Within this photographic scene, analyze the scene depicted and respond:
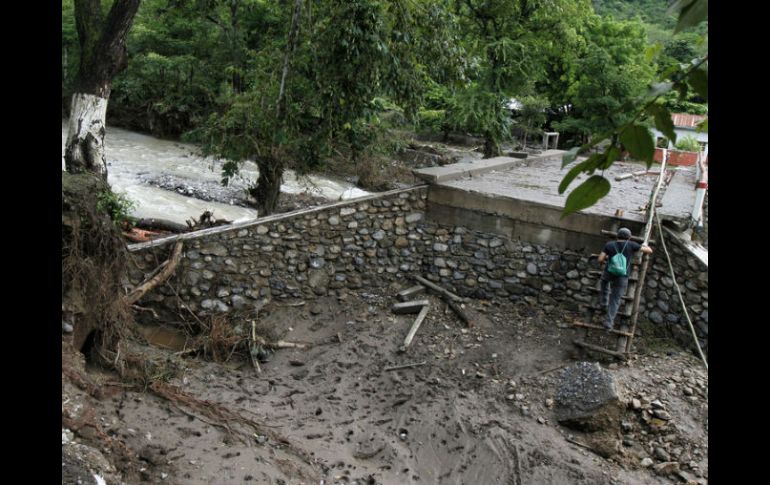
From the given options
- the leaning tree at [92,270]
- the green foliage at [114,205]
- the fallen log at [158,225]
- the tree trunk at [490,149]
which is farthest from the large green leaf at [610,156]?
the tree trunk at [490,149]

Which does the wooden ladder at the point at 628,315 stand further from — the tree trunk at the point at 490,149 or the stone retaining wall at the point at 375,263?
the tree trunk at the point at 490,149

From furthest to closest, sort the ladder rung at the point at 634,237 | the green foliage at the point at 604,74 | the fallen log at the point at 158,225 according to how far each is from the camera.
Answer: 1. the green foliage at the point at 604,74
2. the fallen log at the point at 158,225
3. the ladder rung at the point at 634,237

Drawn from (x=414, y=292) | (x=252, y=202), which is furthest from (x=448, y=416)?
(x=252, y=202)

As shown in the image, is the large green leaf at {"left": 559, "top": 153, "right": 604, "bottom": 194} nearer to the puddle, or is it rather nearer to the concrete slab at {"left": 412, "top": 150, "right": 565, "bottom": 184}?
the puddle

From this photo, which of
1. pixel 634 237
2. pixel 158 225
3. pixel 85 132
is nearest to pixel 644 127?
pixel 634 237

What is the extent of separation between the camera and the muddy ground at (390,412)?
16.6ft

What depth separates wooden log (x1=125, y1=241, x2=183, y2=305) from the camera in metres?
6.87

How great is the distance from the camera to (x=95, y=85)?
7.93 meters

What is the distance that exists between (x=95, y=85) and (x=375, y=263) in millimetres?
4493

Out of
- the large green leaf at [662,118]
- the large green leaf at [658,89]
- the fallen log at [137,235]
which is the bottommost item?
the fallen log at [137,235]

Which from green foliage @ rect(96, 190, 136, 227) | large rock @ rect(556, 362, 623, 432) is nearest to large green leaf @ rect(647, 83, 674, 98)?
large rock @ rect(556, 362, 623, 432)

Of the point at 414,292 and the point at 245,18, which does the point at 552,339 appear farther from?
the point at 245,18

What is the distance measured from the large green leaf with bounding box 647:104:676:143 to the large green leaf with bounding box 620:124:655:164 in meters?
0.05

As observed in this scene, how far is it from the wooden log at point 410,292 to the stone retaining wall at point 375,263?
0.31 meters
